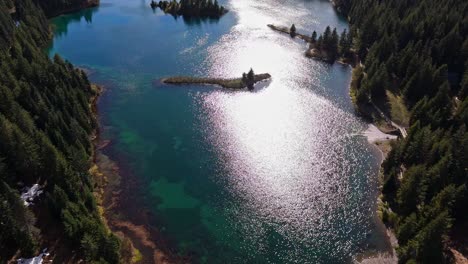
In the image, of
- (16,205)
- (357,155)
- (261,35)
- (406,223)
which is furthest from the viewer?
(261,35)

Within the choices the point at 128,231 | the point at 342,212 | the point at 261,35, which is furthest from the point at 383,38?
the point at 128,231

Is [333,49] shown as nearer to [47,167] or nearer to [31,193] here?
[47,167]

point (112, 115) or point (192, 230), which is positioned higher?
point (112, 115)

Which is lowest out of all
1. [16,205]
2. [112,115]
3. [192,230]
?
[192,230]

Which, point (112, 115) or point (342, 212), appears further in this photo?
point (112, 115)

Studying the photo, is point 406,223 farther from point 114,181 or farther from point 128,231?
point 114,181

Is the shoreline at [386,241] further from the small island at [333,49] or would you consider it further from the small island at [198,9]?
the small island at [198,9]

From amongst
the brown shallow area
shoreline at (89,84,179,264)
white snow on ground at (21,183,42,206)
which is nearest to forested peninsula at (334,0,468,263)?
the brown shallow area
